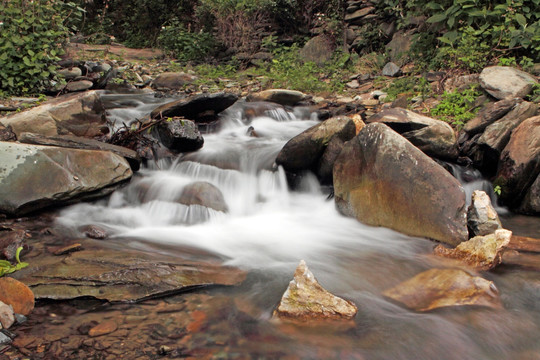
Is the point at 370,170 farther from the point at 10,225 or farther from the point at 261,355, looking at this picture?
the point at 10,225

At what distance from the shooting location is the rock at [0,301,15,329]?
258 centimetres

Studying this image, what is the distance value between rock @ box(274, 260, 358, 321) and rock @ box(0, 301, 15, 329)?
1.71m

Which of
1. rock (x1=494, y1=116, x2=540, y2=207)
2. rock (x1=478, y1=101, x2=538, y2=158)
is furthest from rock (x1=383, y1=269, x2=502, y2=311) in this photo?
rock (x1=478, y1=101, x2=538, y2=158)

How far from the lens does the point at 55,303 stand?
295 centimetres

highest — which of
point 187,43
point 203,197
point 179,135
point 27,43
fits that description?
point 187,43

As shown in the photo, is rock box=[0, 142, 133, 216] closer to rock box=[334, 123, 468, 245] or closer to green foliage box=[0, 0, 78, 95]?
rock box=[334, 123, 468, 245]

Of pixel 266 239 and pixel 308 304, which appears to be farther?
pixel 266 239

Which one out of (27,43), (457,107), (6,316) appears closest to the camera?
(6,316)

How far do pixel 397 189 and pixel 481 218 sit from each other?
35.7 inches

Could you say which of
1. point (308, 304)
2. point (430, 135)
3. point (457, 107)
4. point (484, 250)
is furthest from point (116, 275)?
point (457, 107)

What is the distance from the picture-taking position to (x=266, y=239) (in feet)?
15.7

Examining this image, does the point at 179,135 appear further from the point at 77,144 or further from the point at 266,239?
the point at 266,239

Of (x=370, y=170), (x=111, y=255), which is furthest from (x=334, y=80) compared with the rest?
(x=111, y=255)

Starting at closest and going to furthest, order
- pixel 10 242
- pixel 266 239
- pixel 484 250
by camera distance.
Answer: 1. pixel 10 242
2. pixel 484 250
3. pixel 266 239
